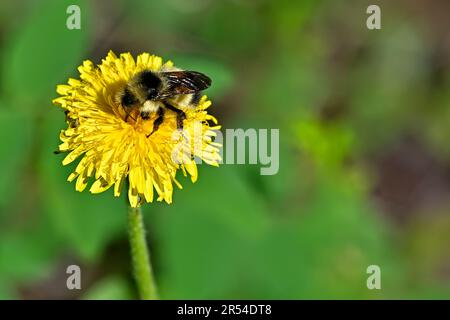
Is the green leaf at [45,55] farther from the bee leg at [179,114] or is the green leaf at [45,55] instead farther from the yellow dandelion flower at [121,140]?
the bee leg at [179,114]

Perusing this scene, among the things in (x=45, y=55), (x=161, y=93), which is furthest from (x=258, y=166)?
(x=161, y=93)

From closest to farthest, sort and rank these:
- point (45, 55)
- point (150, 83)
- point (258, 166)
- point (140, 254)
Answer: point (150, 83), point (140, 254), point (45, 55), point (258, 166)

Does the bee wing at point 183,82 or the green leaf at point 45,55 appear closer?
the bee wing at point 183,82

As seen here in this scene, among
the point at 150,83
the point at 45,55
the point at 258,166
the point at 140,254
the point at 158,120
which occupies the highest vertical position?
the point at 45,55

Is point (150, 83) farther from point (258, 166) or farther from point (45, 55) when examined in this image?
point (258, 166)

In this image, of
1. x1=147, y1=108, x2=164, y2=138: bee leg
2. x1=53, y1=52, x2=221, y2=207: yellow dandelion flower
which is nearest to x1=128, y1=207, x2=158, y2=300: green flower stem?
x1=53, y1=52, x2=221, y2=207: yellow dandelion flower

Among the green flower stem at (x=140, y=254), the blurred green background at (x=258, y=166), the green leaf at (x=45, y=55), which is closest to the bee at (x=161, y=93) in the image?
the green flower stem at (x=140, y=254)
